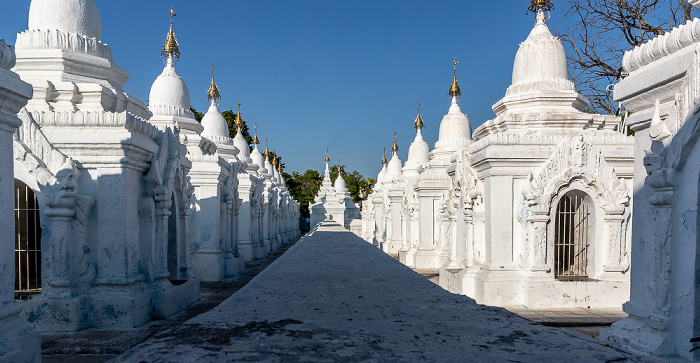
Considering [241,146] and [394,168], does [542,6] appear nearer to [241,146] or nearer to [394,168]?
[241,146]

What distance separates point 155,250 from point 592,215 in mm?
7545

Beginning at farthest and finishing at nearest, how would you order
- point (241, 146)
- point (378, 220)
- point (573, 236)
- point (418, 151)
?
point (378, 220), point (418, 151), point (241, 146), point (573, 236)

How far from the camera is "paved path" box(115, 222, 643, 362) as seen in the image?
6.86ft

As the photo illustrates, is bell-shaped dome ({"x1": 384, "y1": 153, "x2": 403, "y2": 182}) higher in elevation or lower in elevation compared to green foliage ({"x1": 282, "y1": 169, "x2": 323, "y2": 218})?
higher

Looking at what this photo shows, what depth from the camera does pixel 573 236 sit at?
9.99 meters

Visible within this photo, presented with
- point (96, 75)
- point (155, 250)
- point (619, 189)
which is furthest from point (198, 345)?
point (619, 189)

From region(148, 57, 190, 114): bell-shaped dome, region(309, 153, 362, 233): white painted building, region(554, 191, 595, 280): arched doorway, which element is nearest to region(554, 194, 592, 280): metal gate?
region(554, 191, 595, 280): arched doorway

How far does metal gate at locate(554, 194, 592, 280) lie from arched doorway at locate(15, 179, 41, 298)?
8.63 metres

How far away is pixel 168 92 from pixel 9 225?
812 centimetres

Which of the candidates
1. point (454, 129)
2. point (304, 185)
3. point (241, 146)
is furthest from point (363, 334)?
point (304, 185)

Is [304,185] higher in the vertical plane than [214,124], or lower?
lower

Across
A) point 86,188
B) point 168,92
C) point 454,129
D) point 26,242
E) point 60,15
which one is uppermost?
point 60,15

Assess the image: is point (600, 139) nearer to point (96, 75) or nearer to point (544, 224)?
point (544, 224)

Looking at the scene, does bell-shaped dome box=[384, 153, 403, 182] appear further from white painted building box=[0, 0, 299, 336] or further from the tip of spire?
white painted building box=[0, 0, 299, 336]
